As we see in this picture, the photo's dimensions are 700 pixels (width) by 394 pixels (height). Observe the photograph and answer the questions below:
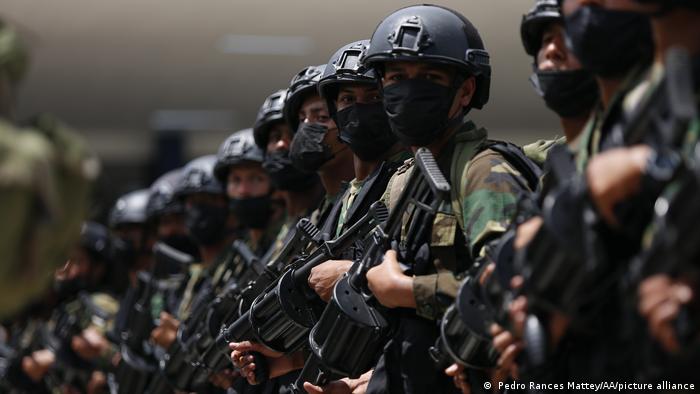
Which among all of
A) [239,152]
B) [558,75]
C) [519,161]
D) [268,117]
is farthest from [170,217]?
[558,75]

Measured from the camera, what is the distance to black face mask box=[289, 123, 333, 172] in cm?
644

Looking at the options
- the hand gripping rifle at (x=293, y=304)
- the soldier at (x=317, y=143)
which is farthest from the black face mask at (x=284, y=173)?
the hand gripping rifle at (x=293, y=304)

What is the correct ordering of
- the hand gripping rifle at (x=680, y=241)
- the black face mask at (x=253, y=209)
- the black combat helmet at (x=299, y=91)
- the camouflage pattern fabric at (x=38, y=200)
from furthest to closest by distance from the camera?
the black face mask at (x=253, y=209)
the black combat helmet at (x=299, y=91)
the camouflage pattern fabric at (x=38, y=200)
the hand gripping rifle at (x=680, y=241)

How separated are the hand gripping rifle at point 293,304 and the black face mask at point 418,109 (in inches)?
16.6

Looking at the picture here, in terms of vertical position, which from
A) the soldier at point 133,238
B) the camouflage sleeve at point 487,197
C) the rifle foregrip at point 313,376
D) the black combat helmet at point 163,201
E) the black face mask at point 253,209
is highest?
the camouflage sleeve at point 487,197

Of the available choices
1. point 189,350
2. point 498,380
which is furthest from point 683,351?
point 189,350

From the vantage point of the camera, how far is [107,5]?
51.2 ft

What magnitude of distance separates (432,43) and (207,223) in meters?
4.13

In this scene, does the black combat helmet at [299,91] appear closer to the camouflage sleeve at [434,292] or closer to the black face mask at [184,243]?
the camouflage sleeve at [434,292]

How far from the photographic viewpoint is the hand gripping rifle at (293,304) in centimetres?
550

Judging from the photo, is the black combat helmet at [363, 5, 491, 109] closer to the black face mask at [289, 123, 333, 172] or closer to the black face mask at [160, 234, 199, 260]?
the black face mask at [289, 123, 333, 172]

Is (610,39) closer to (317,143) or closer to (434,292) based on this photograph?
(434,292)

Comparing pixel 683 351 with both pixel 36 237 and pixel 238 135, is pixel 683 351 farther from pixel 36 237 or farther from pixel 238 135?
pixel 238 135

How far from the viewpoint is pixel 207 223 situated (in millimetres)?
8891
